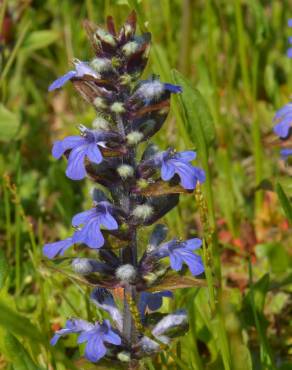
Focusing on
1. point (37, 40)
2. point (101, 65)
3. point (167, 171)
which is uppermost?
point (37, 40)

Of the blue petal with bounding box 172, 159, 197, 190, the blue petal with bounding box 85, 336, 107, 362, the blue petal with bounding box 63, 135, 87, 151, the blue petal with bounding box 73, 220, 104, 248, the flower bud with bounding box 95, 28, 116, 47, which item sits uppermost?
the flower bud with bounding box 95, 28, 116, 47

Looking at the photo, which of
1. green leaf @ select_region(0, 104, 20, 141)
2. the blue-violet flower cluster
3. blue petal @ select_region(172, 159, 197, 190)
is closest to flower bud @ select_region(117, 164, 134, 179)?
the blue-violet flower cluster

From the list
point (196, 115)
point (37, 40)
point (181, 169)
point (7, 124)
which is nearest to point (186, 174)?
point (181, 169)

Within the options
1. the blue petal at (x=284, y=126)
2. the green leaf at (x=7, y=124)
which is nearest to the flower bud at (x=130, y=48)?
the blue petal at (x=284, y=126)

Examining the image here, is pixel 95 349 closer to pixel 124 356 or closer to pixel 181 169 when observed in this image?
pixel 124 356

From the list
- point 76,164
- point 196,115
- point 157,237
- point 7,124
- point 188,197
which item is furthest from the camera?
point 7,124

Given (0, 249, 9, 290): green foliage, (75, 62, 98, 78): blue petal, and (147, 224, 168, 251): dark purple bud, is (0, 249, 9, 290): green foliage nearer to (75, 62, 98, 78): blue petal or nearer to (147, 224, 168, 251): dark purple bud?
(147, 224, 168, 251): dark purple bud
